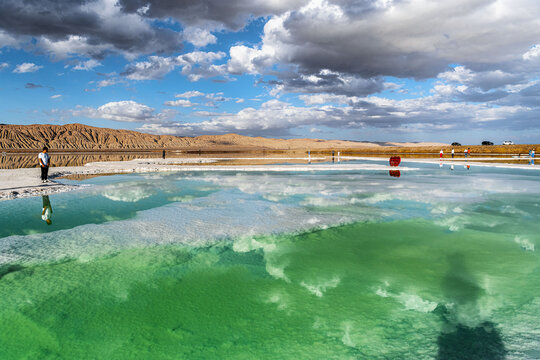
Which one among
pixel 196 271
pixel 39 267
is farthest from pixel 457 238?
pixel 39 267

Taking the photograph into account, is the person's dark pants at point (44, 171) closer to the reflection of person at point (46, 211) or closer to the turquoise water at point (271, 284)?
the reflection of person at point (46, 211)

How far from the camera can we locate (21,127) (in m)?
198

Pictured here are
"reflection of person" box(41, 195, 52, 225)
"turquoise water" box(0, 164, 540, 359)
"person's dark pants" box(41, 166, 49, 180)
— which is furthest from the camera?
"person's dark pants" box(41, 166, 49, 180)

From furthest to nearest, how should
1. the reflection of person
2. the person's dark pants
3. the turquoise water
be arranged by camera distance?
the person's dark pants
the reflection of person
the turquoise water

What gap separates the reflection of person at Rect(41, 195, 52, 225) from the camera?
940 centimetres

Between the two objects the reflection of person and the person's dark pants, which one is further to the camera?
the person's dark pants

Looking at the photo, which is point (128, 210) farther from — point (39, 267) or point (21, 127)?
point (21, 127)

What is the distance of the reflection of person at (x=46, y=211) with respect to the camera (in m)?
9.40

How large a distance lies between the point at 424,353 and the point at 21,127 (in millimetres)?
238456

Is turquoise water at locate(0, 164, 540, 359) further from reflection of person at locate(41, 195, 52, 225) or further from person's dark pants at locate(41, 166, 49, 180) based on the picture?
person's dark pants at locate(41, 166, 49, 180)

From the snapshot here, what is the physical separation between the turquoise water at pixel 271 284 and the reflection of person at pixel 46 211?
0.54 feet

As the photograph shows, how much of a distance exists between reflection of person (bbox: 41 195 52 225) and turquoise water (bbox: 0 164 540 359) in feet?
0.54

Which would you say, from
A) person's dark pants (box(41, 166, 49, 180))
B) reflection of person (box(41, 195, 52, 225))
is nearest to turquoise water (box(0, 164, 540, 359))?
reflection of person (box(41, 195, 52, 225))

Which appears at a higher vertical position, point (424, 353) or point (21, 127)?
point (21, 127)
